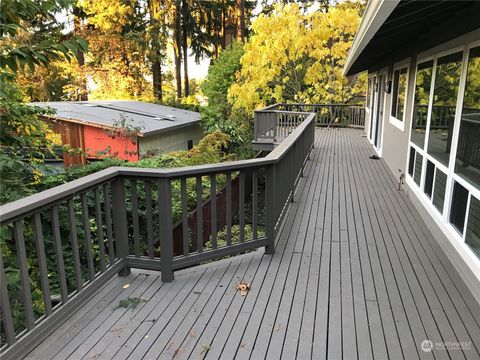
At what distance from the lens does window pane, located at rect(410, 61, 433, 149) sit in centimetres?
479

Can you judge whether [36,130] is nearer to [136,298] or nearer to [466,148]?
[136,298]

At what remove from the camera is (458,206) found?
337 centimetres

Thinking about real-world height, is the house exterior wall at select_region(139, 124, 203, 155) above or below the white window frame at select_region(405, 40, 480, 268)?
below

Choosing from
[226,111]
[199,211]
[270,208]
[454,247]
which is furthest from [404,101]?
[226,111]

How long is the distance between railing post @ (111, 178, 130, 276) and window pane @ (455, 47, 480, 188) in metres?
2.76

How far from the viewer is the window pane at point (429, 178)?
4.35 metres

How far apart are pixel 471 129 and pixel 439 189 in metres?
1.00

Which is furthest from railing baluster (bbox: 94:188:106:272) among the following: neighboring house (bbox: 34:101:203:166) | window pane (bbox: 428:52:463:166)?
neighboring house (bbox: 34:101:203:166)

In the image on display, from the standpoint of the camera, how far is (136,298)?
8.77 feet

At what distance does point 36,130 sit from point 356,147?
835cm

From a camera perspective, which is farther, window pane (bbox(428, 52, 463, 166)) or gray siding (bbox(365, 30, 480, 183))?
gray siding (bbox(365, 30, 480, 183))

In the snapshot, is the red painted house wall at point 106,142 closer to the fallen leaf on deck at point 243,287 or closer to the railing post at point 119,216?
the railing post at point 119,216

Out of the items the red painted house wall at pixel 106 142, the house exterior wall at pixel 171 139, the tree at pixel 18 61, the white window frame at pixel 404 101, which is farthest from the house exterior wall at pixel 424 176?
the red painted house wall at pixel 106 142

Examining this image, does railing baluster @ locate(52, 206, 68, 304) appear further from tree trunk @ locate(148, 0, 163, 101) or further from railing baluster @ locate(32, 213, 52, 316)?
tree trunk @ locate(148, 0, 163, 101)
